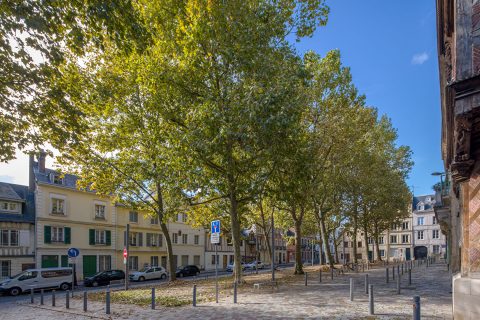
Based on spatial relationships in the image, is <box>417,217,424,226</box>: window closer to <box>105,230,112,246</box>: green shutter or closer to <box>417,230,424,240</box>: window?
<box>417,230,424,240</box>: window

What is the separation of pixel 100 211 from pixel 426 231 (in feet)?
206

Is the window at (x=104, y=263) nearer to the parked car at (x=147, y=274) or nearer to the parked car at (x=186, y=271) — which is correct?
the parked car at (x=147, y=274)

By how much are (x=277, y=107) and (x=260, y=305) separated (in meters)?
8.25

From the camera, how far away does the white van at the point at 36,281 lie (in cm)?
2405

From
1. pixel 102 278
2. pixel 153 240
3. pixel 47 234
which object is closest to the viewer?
pixel 102 278

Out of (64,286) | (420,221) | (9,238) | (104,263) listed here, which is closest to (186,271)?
(104,263)

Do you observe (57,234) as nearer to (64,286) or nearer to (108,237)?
(108,237)

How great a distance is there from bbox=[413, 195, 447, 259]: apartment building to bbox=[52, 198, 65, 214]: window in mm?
64076

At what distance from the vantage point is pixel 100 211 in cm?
3803

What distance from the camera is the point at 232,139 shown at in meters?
17.1

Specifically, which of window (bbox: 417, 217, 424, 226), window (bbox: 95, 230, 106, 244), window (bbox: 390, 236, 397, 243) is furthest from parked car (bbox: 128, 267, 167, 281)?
window (bbox: 417, 217, 424, 226)

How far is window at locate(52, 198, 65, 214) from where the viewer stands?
33188 millimetres

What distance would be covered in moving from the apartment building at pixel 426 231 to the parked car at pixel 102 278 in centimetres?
6055

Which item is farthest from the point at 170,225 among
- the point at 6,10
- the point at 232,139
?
the point at 6,10
